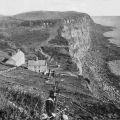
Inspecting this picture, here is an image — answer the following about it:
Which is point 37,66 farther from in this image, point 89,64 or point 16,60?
point 89,64

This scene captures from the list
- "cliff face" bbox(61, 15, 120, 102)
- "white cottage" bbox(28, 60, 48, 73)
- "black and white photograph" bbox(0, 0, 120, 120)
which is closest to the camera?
"black and white photograph" bbox(0, 0, 120, 120)

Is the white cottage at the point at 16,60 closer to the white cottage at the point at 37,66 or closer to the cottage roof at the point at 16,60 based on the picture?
the cottage roof at the point at 16,60

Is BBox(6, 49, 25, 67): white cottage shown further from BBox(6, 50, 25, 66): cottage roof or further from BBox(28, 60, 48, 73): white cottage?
BBox(28, 60, 48, 73): white cottage

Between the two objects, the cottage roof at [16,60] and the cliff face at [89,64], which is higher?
the cottage roof at [16,60]

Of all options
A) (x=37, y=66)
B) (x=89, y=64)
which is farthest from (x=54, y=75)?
(x=89, y=64)

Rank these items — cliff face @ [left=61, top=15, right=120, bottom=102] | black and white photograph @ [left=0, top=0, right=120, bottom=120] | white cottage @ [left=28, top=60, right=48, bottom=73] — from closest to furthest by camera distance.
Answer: black and white photograph @ [left=0, top=0, right=120, bottom=120] < cliff face @ [left=61, top=15, right=120, bottom=102] < white cottage @ [left=28, top=60, right=48, bottom=73]

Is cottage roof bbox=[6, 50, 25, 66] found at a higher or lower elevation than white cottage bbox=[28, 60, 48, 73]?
higher

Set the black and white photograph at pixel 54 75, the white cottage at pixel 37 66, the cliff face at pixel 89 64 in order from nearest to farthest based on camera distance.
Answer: the black and white photograph at pixel 54 75 < the cliff face at pixel 89 64 < the white cottage at pixel 37 66

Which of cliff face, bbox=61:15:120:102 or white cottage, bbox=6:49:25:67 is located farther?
white cottage, bbox=6:49:25:67

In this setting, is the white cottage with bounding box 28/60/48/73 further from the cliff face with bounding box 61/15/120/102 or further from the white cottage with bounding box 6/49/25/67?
the cliff face with bounding box 61/15/120/102

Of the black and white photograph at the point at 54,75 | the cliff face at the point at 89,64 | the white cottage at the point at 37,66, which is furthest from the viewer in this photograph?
the white cottage at the point at 37,66

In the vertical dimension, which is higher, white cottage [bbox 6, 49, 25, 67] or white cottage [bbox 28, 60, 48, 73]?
white cottage [bbox 6, 49, 25, 67]
